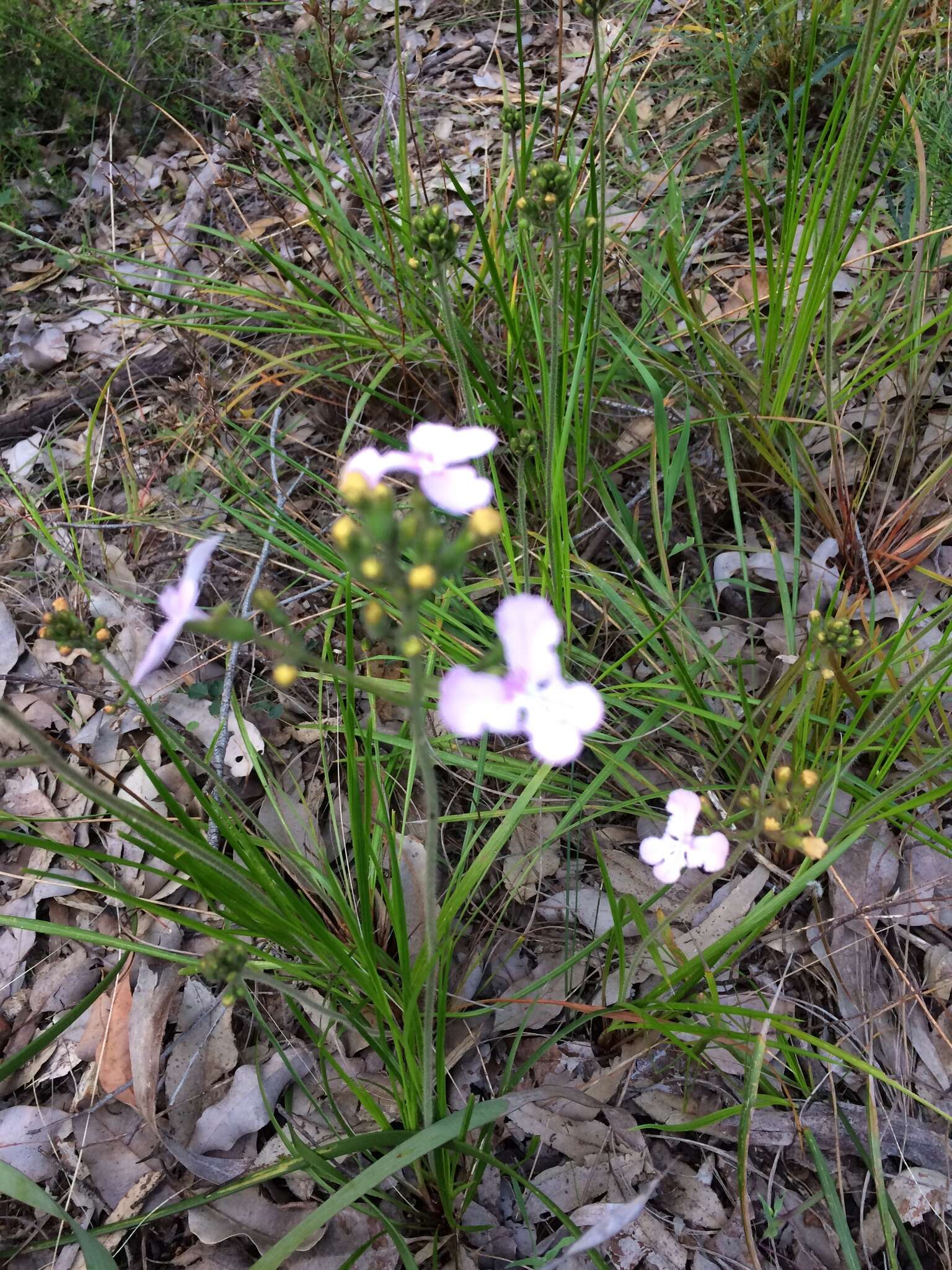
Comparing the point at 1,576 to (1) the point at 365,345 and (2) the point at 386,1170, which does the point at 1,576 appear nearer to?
(1) the point at 365,345

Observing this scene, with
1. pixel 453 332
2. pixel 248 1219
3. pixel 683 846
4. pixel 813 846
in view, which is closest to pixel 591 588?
pixel 453 332

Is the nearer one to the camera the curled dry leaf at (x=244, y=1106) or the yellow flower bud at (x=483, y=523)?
the yellow flower bud at (x=483, y=523)

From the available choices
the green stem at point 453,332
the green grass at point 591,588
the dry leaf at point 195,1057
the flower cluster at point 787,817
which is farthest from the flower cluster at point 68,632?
the flower cluster at point 787,817

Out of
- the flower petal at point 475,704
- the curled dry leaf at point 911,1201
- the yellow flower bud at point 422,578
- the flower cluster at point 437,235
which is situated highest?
the flower cluster at point 437,235

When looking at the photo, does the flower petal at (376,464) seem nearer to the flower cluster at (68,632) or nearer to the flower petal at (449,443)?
the flower petal at (449,443)

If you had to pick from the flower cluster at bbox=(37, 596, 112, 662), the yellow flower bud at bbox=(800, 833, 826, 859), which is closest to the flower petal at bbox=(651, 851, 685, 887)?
the yellow flower bud at bbox=(800, 833, 826, 859)

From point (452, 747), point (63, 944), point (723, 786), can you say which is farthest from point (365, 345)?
point (63, 944)

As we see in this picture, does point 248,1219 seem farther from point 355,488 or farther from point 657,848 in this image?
point 355,488

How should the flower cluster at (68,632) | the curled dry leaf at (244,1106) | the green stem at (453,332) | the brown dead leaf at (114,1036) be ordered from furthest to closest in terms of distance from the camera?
1. the brown dead leaf at (114,1036)
2. the curled dry leaf at (244,1106)
3. the green stem at (453,332)
4. the flower cluster at (68,632)

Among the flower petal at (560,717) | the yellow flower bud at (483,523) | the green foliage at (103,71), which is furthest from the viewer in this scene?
the green foliage at (103,71)
